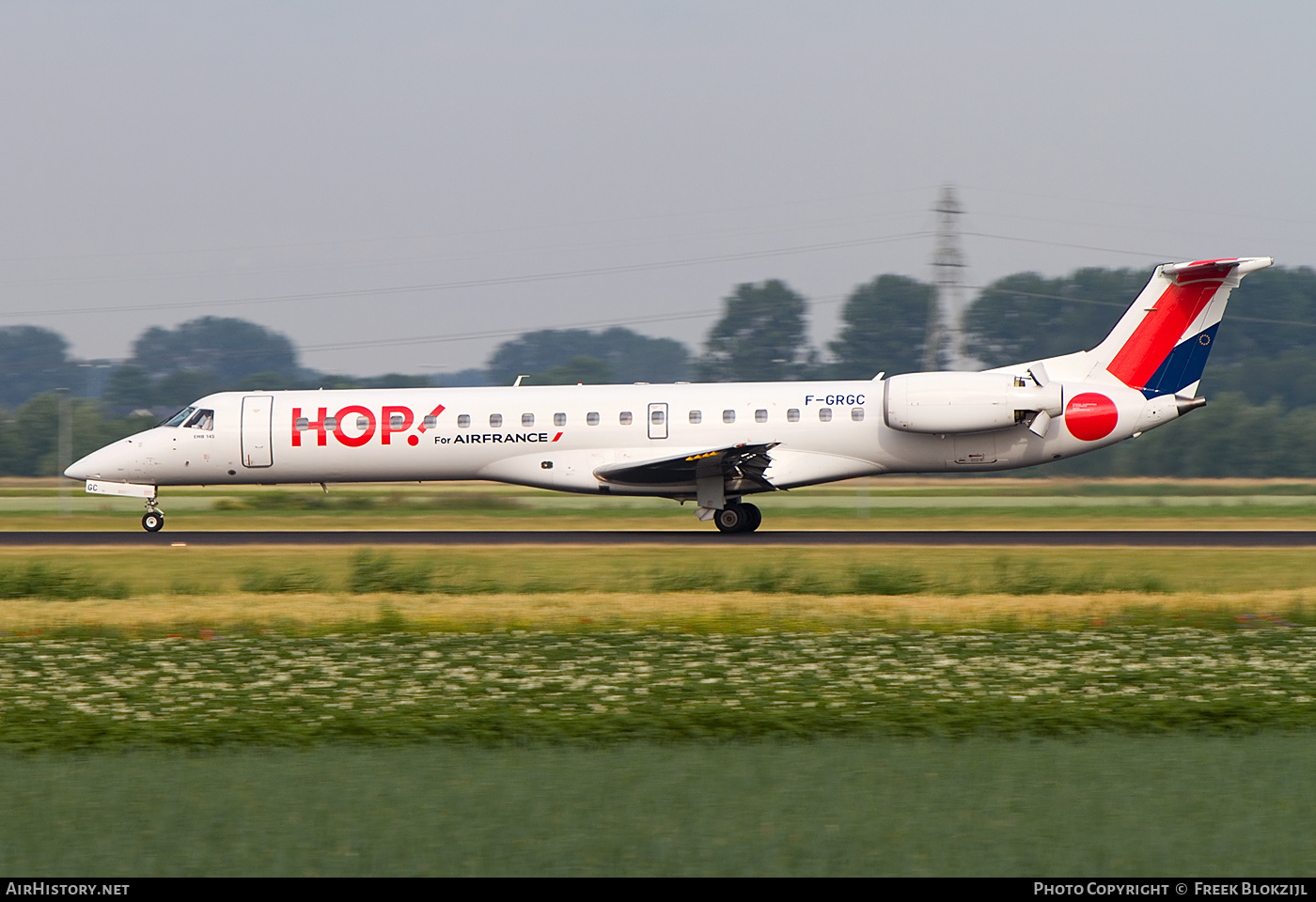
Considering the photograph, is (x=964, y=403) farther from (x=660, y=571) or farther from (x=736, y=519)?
(x=660, y=571)

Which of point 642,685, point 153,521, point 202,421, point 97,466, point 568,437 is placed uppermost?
point 202,421

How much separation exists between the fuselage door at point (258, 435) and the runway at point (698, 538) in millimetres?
1566

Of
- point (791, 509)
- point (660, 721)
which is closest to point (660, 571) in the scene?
point (660, 721)

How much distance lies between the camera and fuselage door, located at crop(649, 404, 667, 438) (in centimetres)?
2653

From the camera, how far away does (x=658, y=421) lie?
26594 mm

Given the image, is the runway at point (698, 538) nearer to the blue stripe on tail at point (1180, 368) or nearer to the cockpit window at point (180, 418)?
the cockpit window at point (180, 418)

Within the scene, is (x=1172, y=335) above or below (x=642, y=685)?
above

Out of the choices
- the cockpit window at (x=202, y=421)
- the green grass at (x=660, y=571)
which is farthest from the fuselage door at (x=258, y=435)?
the green grass at (x=660, y=571)

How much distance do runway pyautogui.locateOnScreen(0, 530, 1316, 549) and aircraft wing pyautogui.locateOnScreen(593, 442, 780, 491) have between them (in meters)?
1.13

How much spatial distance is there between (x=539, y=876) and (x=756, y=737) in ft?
10.1

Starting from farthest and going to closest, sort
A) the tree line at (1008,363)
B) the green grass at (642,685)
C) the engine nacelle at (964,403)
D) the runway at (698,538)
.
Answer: the tree line at (1008,363), the engine nacelle at (964,403), the runway at (698,538), the green grass at (642,685)

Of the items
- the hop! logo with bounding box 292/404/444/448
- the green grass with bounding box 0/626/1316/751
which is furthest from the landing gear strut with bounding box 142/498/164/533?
the green grass with bounding box 0/626/1316/751

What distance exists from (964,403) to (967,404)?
0.24 feet

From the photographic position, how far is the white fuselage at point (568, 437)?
86.4 feet
